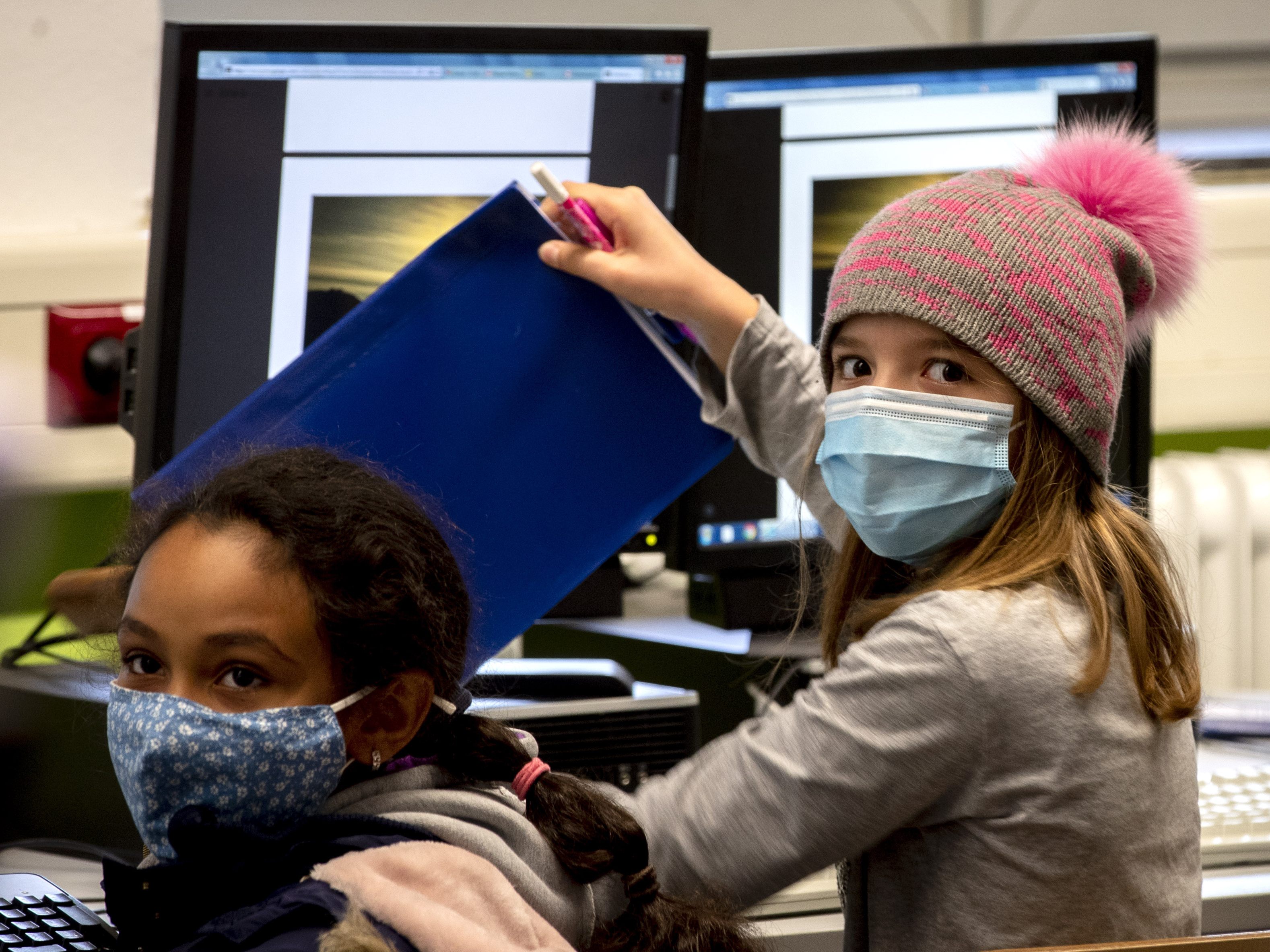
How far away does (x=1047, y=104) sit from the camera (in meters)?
1.34

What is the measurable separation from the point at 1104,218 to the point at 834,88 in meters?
0.49

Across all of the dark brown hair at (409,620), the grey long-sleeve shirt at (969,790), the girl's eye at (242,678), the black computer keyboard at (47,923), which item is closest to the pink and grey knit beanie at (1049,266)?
the grey long-sleeve shirt at (969,790)

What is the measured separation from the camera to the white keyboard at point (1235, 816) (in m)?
1.11

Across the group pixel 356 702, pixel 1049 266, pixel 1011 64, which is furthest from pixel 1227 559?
pixel 356 702

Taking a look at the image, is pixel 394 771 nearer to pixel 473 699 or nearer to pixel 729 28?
pixel 473 699

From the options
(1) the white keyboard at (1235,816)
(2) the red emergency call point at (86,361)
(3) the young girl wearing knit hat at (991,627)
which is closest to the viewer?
(3) the young girl wearing knit hat at (991,627)

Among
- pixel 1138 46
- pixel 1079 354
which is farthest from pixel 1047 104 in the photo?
pixel 1079 354

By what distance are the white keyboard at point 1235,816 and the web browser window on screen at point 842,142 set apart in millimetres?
474

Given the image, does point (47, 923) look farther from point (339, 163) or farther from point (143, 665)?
point (339, 163)

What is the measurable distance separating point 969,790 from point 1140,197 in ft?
1.47

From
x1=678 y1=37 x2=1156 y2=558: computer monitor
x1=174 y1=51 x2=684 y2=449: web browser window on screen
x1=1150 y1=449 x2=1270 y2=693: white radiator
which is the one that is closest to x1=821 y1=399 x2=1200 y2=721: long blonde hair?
x1=678 y1=37 x2=1156 y2=558: computer monitor

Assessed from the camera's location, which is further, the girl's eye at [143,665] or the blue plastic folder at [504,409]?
the blue plastic folder at [504,409]

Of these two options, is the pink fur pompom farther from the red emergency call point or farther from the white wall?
the white wall

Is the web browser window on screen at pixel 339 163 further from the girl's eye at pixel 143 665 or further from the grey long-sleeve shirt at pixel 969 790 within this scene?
the grey long-sleeve shirt at pixel 969 790
